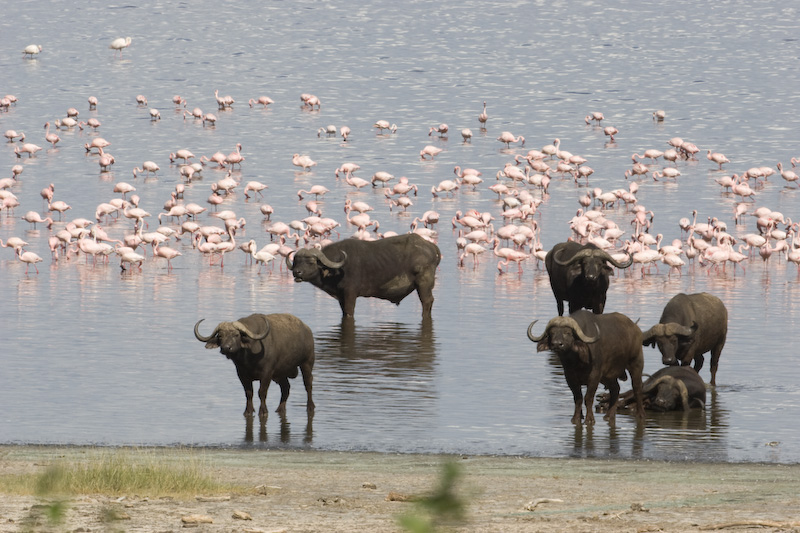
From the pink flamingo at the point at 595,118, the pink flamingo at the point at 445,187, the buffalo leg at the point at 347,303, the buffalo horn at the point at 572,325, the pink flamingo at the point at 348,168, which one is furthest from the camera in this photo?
the pink flamingo at the point at 595,118

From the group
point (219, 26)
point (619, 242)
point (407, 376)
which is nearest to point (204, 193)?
point (619, 242)

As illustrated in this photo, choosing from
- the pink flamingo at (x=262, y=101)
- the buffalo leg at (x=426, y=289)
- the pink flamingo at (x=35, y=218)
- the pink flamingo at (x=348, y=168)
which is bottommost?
the buffalo leg at (x=426, y=289)

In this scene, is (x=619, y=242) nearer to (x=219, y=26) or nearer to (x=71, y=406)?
(x=71, y=406)

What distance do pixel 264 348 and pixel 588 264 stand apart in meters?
7.03

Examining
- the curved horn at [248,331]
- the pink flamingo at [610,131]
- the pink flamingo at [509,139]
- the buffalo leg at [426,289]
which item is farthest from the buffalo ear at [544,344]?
the pink flamingo at [610,131]

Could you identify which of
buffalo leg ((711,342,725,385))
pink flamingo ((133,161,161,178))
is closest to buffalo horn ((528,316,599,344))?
buffalo leg ((711,342,725,385))

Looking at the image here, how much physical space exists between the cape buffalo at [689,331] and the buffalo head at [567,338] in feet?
7.24

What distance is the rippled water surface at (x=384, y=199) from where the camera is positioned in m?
16.9

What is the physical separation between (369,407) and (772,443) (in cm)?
425

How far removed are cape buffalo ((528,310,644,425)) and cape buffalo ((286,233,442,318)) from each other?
26.7 feet

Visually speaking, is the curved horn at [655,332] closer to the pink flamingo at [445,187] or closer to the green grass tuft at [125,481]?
the green grass tuft at [125,481]

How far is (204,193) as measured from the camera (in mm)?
44344

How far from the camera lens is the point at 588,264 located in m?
21.5

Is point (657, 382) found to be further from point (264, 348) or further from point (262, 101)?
point (262, 101)
